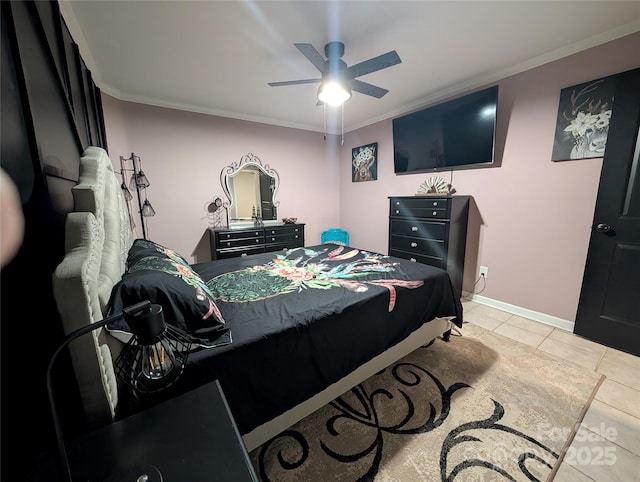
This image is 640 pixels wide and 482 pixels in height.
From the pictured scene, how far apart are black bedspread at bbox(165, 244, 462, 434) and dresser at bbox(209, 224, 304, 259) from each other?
1.16m

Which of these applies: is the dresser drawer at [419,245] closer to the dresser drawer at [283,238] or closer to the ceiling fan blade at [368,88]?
the dresser drawer at [283,238]

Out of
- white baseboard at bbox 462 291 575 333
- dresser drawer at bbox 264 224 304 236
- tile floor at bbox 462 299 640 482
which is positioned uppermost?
dresser drawer at bbox 264 224 304 236

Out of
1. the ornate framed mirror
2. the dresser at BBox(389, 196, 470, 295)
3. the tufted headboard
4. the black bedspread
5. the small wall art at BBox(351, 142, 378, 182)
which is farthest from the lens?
the small wall art at BBox(351, 142, 378, 182)

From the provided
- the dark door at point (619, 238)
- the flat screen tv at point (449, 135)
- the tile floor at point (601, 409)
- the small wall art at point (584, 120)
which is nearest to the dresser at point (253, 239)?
the flat screen tv at point (449, 135)

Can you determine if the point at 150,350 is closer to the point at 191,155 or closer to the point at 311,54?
the point at 311,54

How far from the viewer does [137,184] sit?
2.98 m

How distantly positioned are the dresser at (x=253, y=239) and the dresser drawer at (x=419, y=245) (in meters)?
1.50

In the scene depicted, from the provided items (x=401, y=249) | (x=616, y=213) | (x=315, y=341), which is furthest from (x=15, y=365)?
(x=616, y=213)

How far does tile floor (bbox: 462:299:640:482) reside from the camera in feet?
3.85

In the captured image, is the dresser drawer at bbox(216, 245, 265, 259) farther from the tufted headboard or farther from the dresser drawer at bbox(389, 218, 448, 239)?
the tufted headboard

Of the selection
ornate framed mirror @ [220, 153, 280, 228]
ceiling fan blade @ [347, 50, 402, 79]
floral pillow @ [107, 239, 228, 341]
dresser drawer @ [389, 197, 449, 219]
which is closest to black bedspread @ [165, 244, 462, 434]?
floral pillow @ [107, 239, 228, 341]

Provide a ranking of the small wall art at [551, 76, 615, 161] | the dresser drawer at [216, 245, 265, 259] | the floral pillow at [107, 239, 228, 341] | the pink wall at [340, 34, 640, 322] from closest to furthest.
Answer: the floral pillow at [107, 239, 228, 341]
the small wall art at [551, 76, 615, 161]
the pink wall at [340, 34, 640, 322]
the dresser drawer at [216, 245, 265, 259]

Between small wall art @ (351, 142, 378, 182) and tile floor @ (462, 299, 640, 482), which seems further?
small wall art @ (351, 142, 378, 182)

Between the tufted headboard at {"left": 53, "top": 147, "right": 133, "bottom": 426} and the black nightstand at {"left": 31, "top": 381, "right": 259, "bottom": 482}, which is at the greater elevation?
the tufted headboard at {"left": 53, "top": 147, "right": 133, "bottom": 426}
